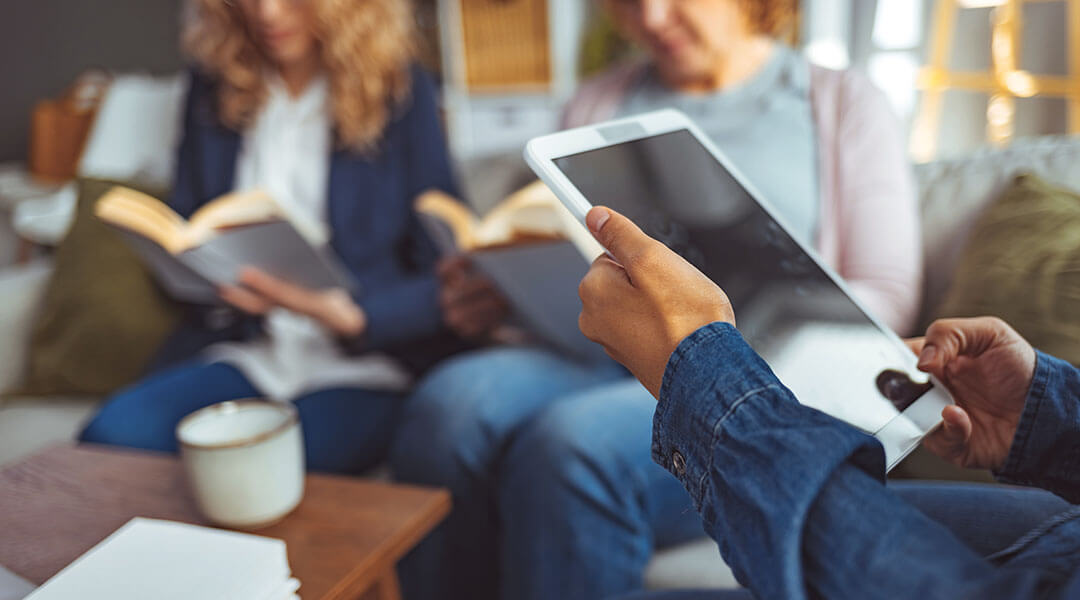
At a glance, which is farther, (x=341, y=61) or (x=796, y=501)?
(x=341, y=61)

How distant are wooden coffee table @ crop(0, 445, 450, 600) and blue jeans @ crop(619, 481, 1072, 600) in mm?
226

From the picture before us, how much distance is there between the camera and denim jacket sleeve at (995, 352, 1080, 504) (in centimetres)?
51

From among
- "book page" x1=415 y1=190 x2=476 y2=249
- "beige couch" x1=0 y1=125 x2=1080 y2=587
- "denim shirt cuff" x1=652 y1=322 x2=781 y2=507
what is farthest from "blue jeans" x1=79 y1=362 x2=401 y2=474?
"denim shirt cuff" x1=652 y1=322 x2=781 y2=507

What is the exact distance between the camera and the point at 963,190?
3.34 feet

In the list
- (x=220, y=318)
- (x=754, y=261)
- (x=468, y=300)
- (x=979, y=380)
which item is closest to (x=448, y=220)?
(x=468, y=300)

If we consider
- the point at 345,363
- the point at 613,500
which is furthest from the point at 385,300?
the point at 613,500

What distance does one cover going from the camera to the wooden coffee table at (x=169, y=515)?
0.60m

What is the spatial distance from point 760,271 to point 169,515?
54cm

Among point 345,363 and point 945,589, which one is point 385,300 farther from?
Result: point 945,589

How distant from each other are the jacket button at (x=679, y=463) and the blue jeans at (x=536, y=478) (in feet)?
1.08

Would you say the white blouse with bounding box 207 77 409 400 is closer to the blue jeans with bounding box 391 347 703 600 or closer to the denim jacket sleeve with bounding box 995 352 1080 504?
the blue jeans with bounding box 391 347 703 600

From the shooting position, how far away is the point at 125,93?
1.83m

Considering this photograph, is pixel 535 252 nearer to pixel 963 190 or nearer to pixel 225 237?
pixel 225 237

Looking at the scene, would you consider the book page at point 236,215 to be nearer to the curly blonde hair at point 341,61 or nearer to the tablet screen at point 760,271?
the curly blonde hair at point 341,61
